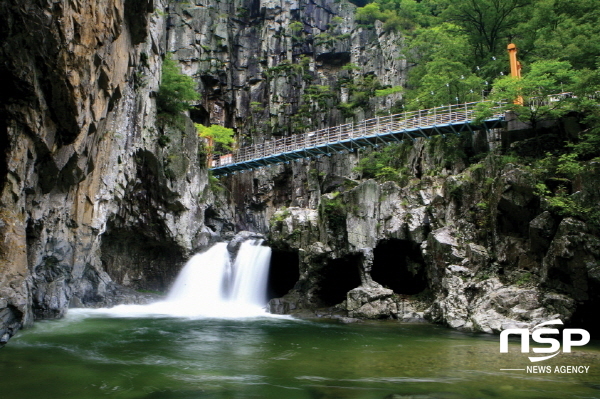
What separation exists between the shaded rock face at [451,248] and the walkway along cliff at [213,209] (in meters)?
0.06

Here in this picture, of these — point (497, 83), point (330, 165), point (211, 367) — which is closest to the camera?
point (211, 367)

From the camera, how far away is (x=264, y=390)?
23.5ft

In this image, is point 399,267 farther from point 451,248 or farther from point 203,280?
point 203,280

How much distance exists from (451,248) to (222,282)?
13.0 metres

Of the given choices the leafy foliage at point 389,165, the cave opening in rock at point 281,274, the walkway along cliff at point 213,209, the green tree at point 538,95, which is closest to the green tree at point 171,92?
the walkway along cliff at point 213,209

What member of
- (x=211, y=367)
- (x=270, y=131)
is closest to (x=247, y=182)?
(x=270, y=131)

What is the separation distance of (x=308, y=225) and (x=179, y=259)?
8734mm

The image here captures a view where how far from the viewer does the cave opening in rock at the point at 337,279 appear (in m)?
20.0

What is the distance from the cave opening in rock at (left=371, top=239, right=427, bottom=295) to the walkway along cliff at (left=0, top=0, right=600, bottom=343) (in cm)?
7

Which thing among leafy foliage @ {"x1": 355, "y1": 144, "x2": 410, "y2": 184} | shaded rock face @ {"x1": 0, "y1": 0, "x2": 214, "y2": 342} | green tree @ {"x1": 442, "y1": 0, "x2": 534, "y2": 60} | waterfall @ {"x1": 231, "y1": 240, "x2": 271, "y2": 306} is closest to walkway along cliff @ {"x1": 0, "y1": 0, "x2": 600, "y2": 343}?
shaded rock face @ {"x1": 0, "y1": 0, "x2": 214, "y2": 342}

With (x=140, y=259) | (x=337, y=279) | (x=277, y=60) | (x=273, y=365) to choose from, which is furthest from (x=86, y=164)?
(x=277, y=60)

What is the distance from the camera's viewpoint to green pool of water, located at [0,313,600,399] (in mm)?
7000

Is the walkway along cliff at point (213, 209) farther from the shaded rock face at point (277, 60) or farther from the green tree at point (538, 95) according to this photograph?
the shaded rock face at point (277, 60)

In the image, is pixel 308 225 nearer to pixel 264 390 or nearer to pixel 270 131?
pixel 264 390
